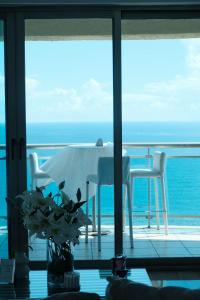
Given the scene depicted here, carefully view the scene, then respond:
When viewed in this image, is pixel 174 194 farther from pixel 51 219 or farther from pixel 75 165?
pixel 51 219

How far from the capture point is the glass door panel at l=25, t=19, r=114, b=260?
4559mm

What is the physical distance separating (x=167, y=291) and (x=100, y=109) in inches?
139

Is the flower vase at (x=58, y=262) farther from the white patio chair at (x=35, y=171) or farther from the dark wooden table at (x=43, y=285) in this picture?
the white patio chair at (x=35, y=171)

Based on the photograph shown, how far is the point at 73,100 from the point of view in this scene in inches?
192

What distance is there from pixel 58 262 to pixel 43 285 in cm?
14

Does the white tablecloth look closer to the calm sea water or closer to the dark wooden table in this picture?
the calm sea water

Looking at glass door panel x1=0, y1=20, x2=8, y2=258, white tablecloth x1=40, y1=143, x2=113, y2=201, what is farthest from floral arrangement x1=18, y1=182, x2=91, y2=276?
white tablecloth x1=40, y1=143, x2=113, y2=201

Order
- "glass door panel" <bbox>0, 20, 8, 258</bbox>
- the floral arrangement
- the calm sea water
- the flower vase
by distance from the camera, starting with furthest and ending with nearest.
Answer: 1. the calm sea water
2. "glass door panel" <bbox>0, 20, 8, 258</bbox>
3. the flower vase
4. the floral arrangement

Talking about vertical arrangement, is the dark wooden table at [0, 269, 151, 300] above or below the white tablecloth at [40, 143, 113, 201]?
below

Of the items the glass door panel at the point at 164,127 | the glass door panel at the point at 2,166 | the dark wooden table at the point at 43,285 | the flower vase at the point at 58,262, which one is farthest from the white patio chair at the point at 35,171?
the flower vase at the point at 58,262

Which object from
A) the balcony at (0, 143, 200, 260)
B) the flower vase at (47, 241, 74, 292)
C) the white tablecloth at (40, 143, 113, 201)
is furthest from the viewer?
the balcony at (0, 143, 200, 260)

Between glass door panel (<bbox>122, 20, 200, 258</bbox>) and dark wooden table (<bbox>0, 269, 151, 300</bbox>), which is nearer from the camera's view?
dark wooden table (<bbox>0, 269, 151, 300</bbox>)

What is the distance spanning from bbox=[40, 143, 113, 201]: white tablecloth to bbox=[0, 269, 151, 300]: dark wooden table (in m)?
1.95

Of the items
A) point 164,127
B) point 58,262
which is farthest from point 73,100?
point 58,262
